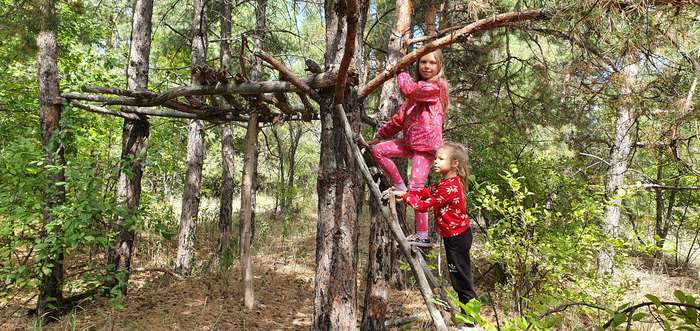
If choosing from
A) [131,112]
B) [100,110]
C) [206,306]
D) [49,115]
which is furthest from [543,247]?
[49,115]

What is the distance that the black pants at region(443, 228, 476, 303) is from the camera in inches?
113

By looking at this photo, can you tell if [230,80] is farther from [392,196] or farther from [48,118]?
[48,118]

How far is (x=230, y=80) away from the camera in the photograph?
354 centimetres

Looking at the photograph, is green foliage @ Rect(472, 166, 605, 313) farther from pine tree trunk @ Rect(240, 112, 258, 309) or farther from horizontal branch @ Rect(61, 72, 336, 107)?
pine tree trunk @ Rect(240, 112, 258, 309)

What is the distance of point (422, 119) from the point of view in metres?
3.17

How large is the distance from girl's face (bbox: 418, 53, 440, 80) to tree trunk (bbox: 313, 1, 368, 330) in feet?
1.77

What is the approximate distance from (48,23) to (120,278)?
11.2 feet

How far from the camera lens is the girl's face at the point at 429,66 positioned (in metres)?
3.07

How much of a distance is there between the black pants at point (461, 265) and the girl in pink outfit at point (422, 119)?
28 centimetres

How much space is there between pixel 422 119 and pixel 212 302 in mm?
4781

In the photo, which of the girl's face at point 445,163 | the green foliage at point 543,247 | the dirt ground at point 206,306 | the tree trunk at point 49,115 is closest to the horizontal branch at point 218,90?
the tree trunk at point 49,115

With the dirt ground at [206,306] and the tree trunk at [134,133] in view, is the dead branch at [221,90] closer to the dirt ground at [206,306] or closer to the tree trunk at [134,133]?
the tree trunk at [134,133]

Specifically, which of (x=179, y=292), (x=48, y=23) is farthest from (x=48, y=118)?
(x=179, y=292)

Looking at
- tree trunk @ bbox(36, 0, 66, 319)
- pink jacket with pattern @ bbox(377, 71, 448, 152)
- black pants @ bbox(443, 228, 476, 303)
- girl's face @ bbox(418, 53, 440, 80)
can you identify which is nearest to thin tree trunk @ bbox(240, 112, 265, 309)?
pink jacket with pattern @ bbox(377, 71, 448, 152)
